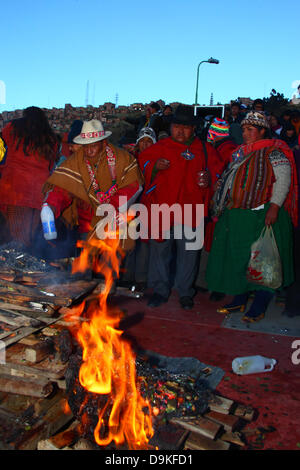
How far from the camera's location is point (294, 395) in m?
3.58

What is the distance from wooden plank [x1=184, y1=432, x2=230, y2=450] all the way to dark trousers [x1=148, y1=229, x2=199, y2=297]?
10.3 feet

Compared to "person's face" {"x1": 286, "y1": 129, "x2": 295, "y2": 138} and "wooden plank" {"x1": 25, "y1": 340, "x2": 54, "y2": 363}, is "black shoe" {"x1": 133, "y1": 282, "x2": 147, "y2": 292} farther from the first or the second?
"person's face" {"x1": 286, "y1": 129, "x2": 295, "y2": 138}

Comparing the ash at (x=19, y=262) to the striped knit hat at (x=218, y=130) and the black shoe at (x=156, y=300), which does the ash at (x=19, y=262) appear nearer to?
the black shoe at (x=156, y=300)

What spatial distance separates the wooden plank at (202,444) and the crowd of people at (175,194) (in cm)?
267

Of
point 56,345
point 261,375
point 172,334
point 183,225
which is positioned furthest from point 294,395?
point 183,225

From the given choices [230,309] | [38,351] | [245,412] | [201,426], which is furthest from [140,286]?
[201,426]

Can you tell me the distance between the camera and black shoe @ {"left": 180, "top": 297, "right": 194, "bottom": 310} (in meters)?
5.70

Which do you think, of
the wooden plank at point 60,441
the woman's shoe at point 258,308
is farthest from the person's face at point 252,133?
the wooden plank at point 60,441

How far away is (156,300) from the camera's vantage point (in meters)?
5.78

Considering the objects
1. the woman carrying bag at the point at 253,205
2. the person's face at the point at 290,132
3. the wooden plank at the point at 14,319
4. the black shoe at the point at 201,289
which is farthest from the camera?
the person's face at the point at 290,132

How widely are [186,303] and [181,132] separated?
228 centimetres

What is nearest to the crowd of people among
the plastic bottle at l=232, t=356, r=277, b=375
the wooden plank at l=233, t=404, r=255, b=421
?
the plastic bottle at l=232, t=356, r=277, b=375

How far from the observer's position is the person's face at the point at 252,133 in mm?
5133
